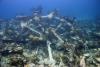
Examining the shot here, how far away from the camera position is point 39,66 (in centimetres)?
680

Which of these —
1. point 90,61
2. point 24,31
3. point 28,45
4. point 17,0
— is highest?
point 17,0

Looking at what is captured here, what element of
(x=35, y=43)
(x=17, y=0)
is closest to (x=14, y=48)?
(x=35, y=43)

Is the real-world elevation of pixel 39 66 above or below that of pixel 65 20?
below

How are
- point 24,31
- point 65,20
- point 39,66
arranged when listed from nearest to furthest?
point 39,66 < point 24,31 < point 65,20

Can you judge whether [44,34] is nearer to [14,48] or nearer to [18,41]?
[18,41]

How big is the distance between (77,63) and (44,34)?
13.1 ft

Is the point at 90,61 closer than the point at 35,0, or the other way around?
the point at 90,61

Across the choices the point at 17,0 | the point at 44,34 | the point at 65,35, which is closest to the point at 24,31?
the point at 44,34

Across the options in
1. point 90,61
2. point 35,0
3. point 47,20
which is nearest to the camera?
point 90,61

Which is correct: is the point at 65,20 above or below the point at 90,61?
above

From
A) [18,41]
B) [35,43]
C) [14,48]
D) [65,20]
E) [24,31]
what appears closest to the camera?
[14,48]

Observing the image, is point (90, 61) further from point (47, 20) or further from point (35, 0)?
point (35, 0)

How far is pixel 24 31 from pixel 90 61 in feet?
18.6

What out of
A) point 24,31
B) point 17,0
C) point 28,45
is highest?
point 17,0
